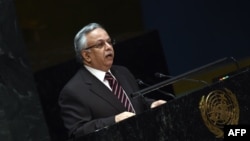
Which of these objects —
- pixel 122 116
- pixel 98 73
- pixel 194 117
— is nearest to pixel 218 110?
pixel 194 117

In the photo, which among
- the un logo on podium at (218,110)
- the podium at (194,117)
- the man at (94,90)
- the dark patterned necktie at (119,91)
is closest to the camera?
the podium at (194,117)

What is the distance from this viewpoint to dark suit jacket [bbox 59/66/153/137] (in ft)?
13.3

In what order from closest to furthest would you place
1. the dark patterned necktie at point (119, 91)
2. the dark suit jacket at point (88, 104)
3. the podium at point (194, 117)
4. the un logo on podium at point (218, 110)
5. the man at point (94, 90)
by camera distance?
the podium at point (194, 117) < the un logo on podium at point (218, 110) < the dark suit jacket at point (88, 104) < the man at point (94, 90) < the dark patterned necktie at point (119, 91)

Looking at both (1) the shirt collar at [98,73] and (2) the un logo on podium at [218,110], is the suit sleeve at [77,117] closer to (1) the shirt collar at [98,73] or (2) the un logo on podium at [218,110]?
(1) the shirt collar at [98,73]

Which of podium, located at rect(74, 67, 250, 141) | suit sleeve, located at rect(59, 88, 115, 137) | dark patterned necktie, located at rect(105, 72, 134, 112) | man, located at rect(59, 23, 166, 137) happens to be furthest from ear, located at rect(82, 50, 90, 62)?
podium, located at rect(74, 67, 250, 141)

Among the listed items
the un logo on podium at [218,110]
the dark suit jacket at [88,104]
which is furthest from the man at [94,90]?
the un logo on podium at [218,110]

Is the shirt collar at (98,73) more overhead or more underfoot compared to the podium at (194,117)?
more overhead

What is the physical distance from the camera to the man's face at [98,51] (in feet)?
14.7

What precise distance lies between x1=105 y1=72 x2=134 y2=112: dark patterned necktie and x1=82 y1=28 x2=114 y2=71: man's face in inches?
2.4

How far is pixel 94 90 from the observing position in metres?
4.38

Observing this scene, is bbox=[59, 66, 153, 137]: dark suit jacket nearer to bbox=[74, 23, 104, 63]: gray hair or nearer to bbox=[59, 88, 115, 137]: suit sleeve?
bbox=[59, 88, 115, 137]: suit sleeve

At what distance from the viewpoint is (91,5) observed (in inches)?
250

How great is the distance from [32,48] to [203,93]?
92.3 inches

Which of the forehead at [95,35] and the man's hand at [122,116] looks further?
the forehead at [95,35]
